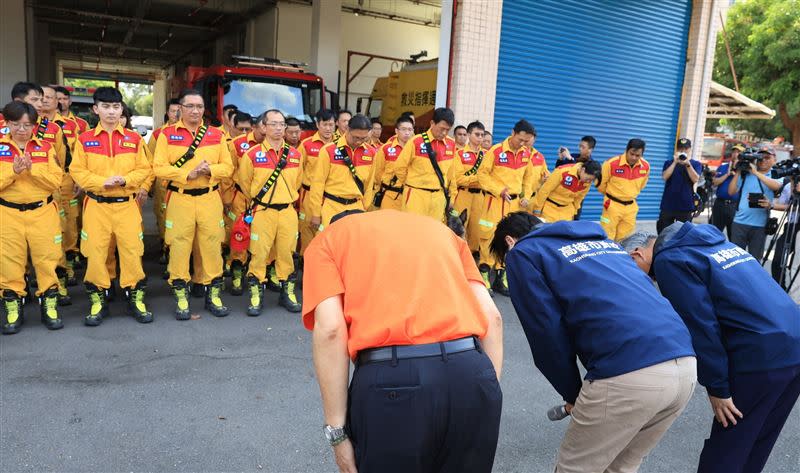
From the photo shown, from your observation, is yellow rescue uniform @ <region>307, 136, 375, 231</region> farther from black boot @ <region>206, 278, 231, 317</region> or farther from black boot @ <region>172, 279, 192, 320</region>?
black boot @ <region>172, 279, 192, 320</region>

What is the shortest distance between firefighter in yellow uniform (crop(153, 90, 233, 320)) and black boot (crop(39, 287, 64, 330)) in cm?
97

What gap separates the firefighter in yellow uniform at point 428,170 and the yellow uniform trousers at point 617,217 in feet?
7.47

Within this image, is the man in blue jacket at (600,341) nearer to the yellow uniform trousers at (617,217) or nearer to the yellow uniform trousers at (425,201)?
the yellow uniform trousers at (425,201)

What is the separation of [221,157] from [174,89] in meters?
11.3

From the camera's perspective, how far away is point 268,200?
225 inches

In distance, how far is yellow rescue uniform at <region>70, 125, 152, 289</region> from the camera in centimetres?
499

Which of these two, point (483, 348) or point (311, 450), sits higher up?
point (483, 348)

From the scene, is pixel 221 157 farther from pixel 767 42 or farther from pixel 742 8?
pixel 742 8

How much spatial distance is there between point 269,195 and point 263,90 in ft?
15.3

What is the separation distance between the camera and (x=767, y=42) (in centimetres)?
2061

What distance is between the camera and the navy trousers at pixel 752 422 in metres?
2.55

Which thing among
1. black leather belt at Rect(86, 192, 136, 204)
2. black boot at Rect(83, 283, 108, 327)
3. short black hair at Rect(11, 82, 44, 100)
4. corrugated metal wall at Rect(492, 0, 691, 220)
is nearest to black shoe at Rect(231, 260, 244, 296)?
black boot at Rect(83, 283, 108, 327)

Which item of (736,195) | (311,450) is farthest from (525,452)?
(736,195)

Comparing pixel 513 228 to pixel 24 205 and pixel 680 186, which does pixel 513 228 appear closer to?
pixel 24 205
